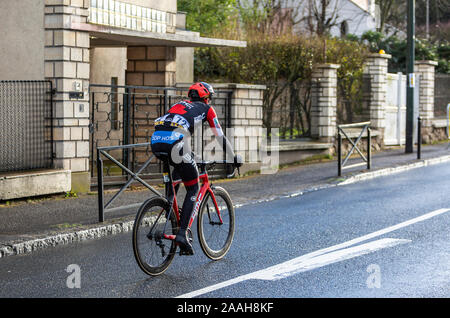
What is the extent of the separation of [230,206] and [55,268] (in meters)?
1.98

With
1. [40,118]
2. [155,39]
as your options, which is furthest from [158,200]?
[155,39]

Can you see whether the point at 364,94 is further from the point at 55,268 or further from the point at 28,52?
the point at 55,268

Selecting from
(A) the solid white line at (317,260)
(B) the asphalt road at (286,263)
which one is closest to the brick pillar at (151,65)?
(B) the asphalt road at (286,263)

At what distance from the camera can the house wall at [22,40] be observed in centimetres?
1309

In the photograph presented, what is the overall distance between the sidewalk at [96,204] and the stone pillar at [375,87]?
13.4ft

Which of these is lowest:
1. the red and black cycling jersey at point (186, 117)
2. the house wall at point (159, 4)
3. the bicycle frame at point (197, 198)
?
the bicycle frame at point (197, 198)

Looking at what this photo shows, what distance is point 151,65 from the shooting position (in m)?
17.3

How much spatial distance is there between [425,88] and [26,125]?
17868 mm

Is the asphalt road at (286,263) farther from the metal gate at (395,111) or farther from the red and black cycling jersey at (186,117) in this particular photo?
the metal gate at (395,111)

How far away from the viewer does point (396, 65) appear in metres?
32.5

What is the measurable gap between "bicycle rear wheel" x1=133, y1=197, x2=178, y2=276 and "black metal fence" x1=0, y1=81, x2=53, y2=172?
5.92 metres

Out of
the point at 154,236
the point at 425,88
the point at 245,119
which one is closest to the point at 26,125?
the point at 245,119

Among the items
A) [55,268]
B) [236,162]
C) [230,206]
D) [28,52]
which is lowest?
[55,268]

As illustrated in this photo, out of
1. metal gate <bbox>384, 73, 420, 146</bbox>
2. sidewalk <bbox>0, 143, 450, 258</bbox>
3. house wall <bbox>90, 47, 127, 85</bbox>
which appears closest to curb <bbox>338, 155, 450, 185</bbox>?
sidewalk <bbox>0, 143, 450, 258</bbox>
